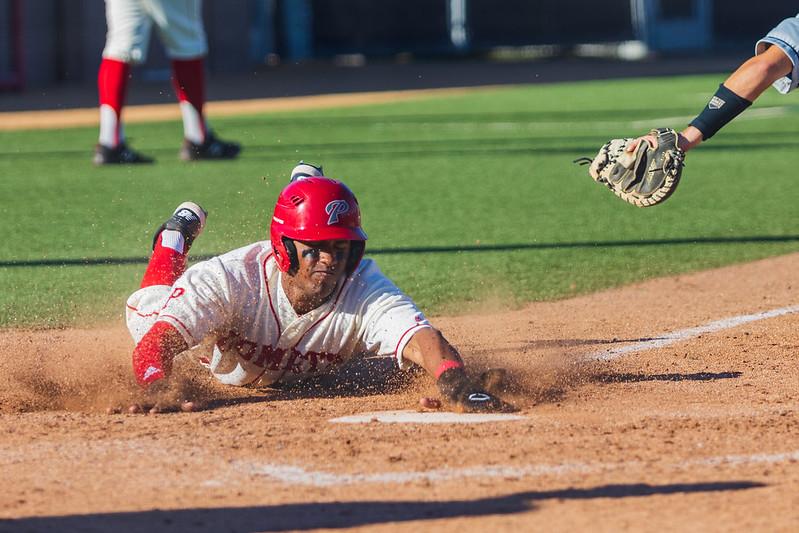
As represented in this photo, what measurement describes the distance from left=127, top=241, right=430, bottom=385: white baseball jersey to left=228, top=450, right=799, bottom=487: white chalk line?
961 mm

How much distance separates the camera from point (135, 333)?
5.08 metres

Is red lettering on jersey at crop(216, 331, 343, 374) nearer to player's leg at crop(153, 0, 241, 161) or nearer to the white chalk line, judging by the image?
the white chalk line

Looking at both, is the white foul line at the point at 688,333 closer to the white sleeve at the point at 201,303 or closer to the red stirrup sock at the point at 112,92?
the white sleeve at the point at 201,303

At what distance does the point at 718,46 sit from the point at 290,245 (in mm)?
28111

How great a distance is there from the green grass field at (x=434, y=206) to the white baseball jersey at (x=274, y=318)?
1.49m

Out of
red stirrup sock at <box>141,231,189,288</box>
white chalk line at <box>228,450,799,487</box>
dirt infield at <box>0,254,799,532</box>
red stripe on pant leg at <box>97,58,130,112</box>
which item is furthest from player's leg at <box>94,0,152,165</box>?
white chalk line at <box>228,450,799,487</box>

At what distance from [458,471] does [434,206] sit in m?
5.88

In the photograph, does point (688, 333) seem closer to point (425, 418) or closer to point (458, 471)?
point (425, 418)

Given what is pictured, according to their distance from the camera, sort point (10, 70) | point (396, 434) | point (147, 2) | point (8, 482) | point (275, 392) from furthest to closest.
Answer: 1. point (10, 70)
2. point (147, 2)
3. point (275, 392)
4. point (396, 434)
5. point (8, 482)

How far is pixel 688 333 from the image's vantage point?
220 inches

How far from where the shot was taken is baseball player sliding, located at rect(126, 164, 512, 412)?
4340 mm

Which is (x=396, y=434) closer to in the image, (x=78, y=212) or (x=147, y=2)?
(x=78, y=212)

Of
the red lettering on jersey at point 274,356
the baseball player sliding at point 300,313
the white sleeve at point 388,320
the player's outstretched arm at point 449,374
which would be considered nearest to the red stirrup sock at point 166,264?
the baseball player sliding at point 300,313

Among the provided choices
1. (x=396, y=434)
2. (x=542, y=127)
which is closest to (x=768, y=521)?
(x=396, y=434)
